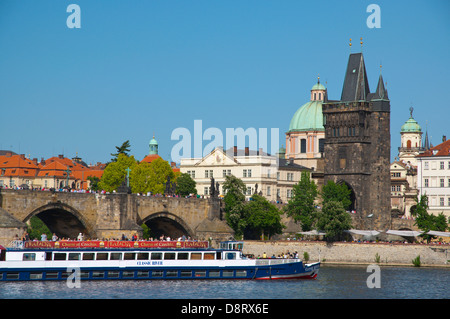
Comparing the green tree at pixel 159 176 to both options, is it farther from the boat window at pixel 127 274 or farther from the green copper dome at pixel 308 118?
the boat window at pixel 127 274

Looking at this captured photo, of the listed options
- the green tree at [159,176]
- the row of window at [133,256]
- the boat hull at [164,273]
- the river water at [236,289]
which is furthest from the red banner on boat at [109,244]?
the green tree at [159,176]

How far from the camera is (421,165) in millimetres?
138250

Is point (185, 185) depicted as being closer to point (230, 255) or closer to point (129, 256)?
point (230, 255)

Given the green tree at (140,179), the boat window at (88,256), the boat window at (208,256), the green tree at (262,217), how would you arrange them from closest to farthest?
the boat window at (88,256) → the boat window at (208,256) → the green tree at (262,217) → the green tree at (140,179)

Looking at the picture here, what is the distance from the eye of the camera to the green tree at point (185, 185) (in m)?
133

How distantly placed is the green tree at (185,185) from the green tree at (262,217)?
75.9 feet

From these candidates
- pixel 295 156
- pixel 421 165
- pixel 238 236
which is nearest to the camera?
pixel 238 236

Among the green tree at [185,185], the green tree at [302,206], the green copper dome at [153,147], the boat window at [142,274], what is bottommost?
the boat window at [142,274]

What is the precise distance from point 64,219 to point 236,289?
3277cm

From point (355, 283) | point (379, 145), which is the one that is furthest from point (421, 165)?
point (355, 283)

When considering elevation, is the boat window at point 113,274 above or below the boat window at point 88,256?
below

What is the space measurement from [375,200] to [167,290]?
202 ft

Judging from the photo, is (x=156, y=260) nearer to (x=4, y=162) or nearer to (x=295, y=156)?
(x=295, y=156)

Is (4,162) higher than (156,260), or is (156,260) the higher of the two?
(4,162)
